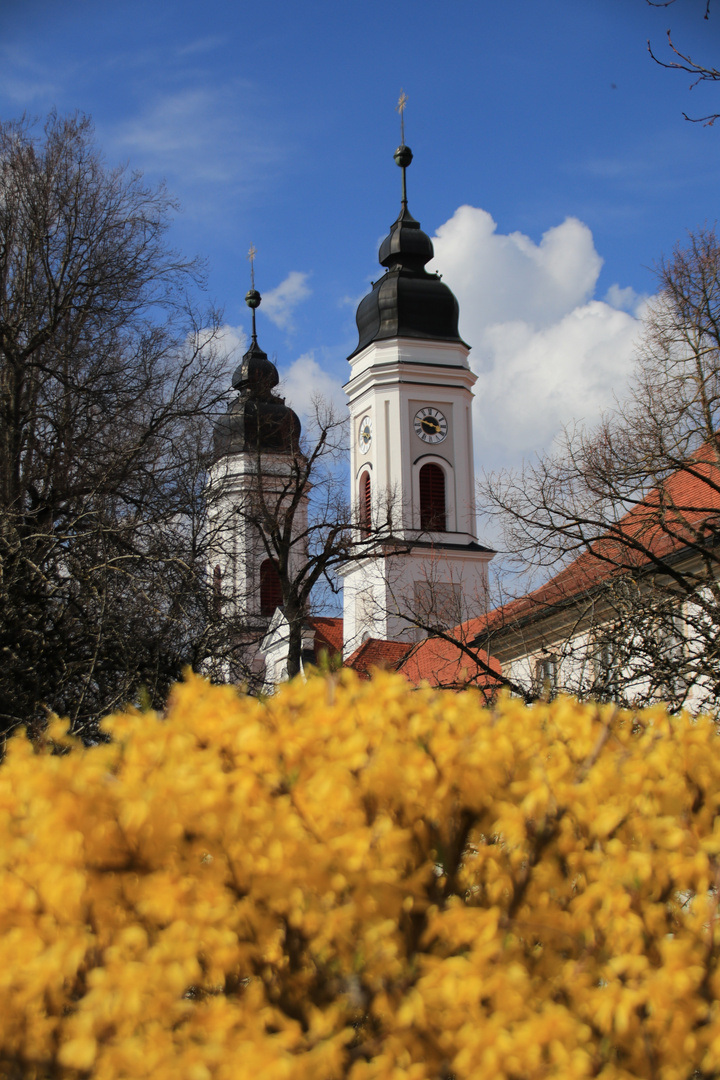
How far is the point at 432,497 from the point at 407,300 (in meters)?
8.16

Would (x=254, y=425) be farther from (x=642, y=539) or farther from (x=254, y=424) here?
(x=642, y=539)

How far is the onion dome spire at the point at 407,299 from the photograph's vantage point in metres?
43.7

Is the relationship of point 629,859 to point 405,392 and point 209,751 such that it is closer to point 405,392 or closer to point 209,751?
point 209,751

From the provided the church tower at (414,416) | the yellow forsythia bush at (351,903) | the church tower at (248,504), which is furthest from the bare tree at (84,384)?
the church tower at (414,416)

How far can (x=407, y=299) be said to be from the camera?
4388 cm

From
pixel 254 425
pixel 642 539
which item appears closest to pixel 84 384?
pixel 642 539

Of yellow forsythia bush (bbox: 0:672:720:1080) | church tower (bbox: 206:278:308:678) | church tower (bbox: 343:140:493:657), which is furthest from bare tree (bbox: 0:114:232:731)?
church tower (bbox: 343:140:493:657)

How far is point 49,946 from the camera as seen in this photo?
6.56 ft

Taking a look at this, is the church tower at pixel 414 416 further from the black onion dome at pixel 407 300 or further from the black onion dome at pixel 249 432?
the black onion dome at pixel 249 432

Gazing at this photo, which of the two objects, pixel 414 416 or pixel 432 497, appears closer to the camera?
pixel 432 497

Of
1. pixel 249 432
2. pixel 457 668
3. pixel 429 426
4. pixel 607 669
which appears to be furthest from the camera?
pixel 429 426

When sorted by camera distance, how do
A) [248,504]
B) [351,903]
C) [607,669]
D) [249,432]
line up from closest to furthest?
[351,903] < [607,669] < [249,432] < [248,504]

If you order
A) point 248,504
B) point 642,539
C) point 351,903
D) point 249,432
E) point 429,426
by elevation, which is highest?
point 429,426

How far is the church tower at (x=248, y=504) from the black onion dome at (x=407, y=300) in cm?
535
